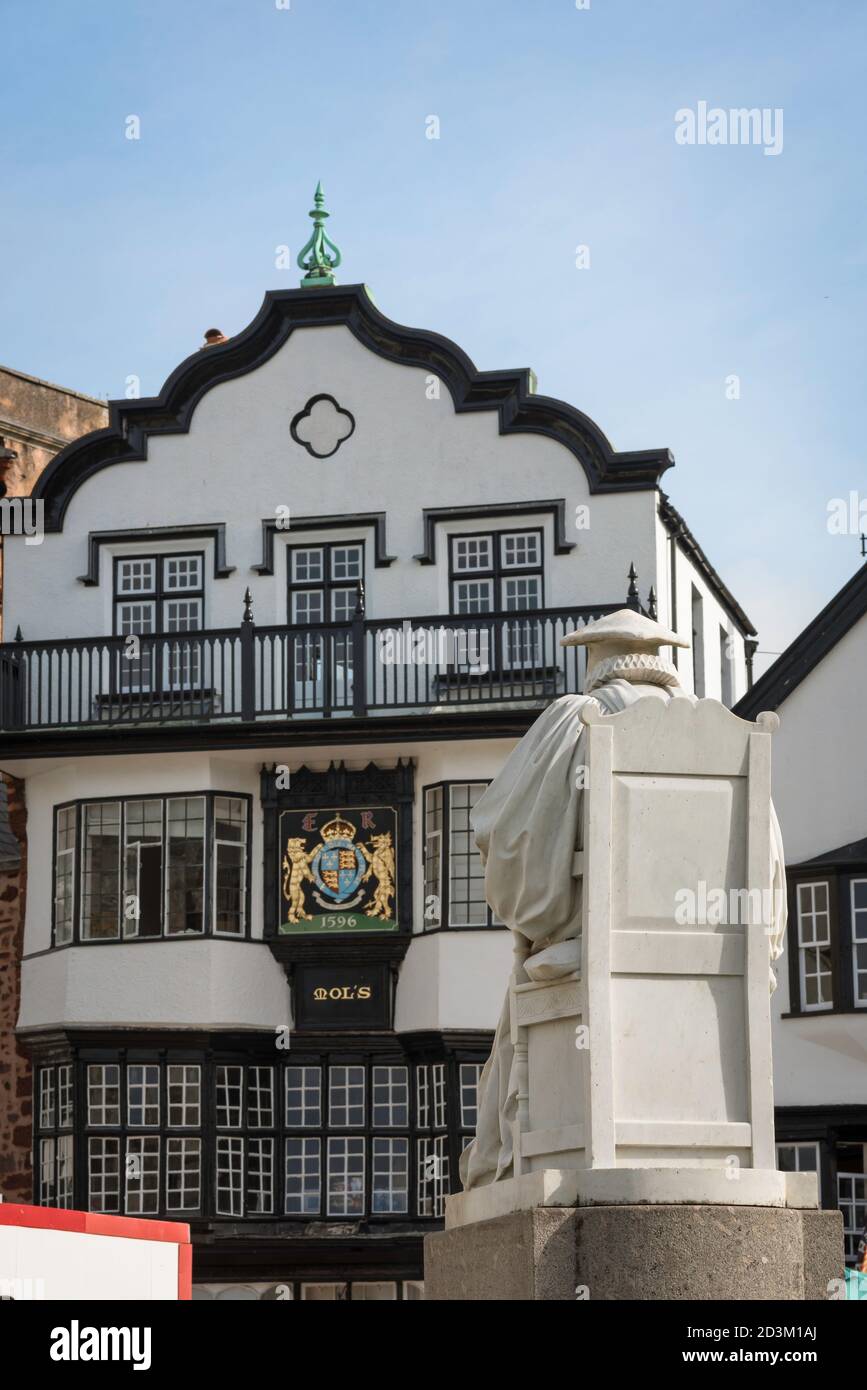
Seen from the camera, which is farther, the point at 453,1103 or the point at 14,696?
the point at 14,696

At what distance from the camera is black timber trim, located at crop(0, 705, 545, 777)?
3028 cm

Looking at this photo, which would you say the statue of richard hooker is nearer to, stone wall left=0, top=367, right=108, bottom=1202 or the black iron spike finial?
the black iron spike finial

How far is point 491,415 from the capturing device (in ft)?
105

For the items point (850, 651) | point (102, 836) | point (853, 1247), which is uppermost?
point (850, 651)

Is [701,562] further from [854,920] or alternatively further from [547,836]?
[547,836]

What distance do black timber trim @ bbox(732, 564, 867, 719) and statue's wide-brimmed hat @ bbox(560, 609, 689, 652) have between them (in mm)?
19956

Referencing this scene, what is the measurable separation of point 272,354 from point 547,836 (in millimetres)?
24168

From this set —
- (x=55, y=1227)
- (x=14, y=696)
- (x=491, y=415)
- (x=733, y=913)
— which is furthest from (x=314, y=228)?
(x=733, y=913)

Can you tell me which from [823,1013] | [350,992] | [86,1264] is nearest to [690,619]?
[823,1013]

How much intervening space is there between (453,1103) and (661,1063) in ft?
69.0

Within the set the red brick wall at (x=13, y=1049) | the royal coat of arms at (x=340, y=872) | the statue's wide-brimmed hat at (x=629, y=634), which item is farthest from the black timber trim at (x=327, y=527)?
the statue's wide-brimmed hat at (x=629, y=634)

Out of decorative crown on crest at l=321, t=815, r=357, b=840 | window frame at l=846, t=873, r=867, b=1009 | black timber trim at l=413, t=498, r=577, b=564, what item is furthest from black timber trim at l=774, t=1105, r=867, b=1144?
black timber trim at l=413, t=498, r=577, b=564

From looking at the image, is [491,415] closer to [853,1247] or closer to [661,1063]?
[853,1247]

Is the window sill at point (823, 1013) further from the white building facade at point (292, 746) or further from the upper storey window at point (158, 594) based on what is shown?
the upper storey window at point (158, 594)
